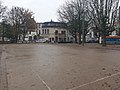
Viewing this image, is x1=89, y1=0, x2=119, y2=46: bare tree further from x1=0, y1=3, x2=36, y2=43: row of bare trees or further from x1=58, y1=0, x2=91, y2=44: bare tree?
x1=0, y1=3, x2=36, y2=43: row of bare trees

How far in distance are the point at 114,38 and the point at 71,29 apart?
595 inches

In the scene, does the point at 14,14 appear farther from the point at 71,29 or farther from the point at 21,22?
the point at 71,29

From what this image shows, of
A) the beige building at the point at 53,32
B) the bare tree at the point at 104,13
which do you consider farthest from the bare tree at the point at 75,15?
the beige building at the point at 53,32

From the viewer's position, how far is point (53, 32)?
123312 mm

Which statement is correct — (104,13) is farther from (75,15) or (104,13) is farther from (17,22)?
(17,22)

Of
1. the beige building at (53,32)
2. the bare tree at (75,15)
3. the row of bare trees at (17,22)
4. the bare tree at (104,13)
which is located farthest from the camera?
the beige building at (53,32)

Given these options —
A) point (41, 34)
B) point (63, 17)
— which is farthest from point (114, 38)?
point (41, 34)

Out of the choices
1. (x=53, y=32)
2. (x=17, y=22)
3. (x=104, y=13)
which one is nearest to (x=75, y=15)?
(x=104, y=13)

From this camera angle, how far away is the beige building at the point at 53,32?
4751 inches

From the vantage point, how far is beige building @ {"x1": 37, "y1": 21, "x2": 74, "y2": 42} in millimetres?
120688

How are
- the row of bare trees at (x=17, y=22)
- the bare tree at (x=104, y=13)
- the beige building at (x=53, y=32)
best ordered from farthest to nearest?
the beige building at (x=53, y=32), the row of bare trees at (x=17, y=22), the bare tree at (x=104, y=13)

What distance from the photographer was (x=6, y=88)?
9852 millimetres

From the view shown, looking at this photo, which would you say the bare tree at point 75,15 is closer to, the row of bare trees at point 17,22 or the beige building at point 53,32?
the row of bare trees at point 17,22

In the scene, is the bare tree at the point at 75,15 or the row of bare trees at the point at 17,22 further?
the row of bare trees at the point at 17,22
